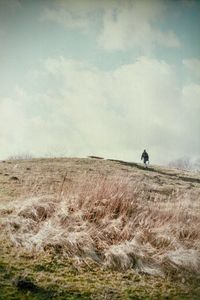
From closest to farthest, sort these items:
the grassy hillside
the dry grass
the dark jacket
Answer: the grassy hillside < the dry grass < the dark jacket

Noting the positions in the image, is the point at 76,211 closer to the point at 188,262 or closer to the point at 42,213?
the point at 42,213

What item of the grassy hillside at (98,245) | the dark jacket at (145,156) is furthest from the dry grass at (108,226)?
the dark jacket at (145,156)

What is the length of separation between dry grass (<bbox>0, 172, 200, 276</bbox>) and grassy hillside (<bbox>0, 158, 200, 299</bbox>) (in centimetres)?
2

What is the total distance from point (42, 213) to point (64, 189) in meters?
1.27

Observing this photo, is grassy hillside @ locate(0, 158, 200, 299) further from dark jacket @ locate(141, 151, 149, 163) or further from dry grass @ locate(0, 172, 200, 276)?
dark jacket @ locate(141, 151, 149, 163)

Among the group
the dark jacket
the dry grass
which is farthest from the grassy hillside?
the dark jacket

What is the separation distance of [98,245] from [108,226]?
2.30 feet

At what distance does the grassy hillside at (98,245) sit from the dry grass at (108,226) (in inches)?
0.7

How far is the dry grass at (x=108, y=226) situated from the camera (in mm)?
7234

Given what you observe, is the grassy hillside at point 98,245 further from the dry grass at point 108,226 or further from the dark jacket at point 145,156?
the dark jacket at point 145,156

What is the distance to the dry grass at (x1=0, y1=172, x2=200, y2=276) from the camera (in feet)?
23.7

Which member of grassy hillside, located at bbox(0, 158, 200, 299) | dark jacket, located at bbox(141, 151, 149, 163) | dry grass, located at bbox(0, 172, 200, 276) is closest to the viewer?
grassy hillside, located at bbox(0, 158, 200, 299)

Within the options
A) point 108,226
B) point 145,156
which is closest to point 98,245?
point 108,226

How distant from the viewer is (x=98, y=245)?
7629 mm
